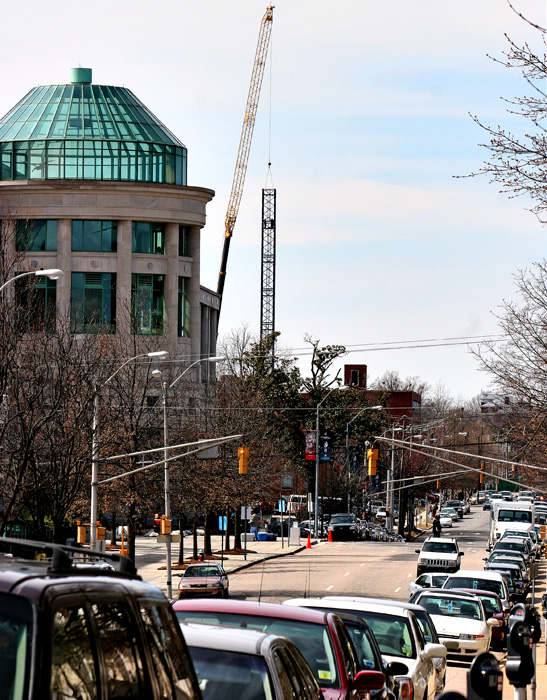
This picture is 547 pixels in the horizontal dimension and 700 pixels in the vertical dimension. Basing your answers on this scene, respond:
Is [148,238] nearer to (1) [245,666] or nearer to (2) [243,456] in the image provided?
(2) [243,456]

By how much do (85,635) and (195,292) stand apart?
8046 centimetres

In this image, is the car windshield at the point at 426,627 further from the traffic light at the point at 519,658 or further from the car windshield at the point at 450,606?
the car windshield at the point at 450,606

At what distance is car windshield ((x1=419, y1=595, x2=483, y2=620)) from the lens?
24.4 m

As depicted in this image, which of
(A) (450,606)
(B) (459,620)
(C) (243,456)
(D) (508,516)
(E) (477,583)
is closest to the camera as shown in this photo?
(B) (459,620)

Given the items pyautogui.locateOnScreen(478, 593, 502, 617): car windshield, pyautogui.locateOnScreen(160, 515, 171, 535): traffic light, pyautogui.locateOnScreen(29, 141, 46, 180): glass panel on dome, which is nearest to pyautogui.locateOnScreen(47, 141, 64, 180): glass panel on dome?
pyautogui.locateOnScreen(29, 141, 46, 180): glass panel on dome

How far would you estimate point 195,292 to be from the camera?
8456 cm

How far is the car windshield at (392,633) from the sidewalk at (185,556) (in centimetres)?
3095

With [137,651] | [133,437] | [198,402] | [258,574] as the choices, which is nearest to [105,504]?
[133,437]

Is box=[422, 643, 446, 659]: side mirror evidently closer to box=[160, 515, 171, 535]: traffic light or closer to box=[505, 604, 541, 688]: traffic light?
box=[505, 604, 541, 688]: traffic light

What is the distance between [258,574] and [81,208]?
36014 mm

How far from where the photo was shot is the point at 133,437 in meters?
46.1

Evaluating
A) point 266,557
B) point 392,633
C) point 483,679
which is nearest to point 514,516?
point 266,557

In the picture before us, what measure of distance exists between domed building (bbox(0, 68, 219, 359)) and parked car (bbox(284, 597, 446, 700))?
61.3m

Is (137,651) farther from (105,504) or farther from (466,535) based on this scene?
(466,535)
